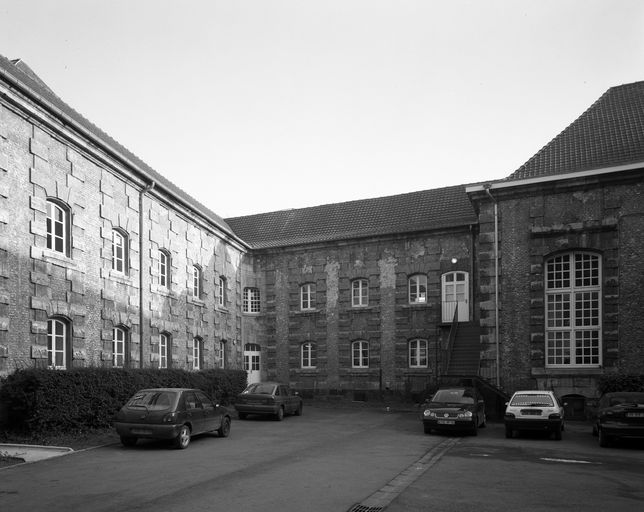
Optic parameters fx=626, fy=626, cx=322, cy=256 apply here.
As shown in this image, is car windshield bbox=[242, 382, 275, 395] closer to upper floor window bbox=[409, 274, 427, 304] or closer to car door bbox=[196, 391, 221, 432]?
car door bbox=[196, 391, 221, 432]

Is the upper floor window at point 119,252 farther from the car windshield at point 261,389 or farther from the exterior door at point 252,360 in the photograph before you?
the exterior door at point 252,360

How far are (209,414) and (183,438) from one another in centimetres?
176

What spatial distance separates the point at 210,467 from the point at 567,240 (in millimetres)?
18230

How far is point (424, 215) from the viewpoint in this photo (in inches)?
1334

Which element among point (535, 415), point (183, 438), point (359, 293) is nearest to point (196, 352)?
point (359, 293)

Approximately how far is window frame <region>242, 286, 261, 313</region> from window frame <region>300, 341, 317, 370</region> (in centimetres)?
357

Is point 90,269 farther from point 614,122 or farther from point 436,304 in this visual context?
point 614,122

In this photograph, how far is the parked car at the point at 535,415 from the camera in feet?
59.1

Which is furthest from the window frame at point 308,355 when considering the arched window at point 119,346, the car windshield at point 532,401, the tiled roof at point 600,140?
the car windshield at point 532,401

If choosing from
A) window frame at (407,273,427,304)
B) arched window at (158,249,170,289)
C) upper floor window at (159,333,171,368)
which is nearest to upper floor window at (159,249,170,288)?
arched window at (158,249,170,289)

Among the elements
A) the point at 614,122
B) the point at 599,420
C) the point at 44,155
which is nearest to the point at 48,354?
the point at 44,155

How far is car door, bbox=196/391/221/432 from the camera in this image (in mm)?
16822

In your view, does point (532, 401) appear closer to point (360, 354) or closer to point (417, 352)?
point (417, 352)

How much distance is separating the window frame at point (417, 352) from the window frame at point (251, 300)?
9.31 metres
